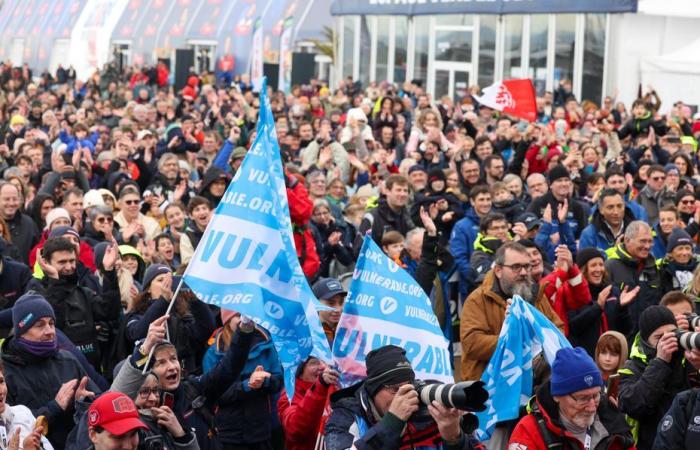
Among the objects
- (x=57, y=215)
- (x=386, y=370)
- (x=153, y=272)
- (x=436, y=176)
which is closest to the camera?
(x=386, y=370)

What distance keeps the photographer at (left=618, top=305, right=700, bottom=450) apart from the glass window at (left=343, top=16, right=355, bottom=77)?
102ft

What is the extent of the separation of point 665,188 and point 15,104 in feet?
49.7

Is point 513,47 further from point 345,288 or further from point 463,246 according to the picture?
point 345,288

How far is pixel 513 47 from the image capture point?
31438mm

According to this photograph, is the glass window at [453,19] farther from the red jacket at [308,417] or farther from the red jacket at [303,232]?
the red jacket at [308,417]

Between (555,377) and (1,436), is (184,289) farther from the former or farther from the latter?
(555,377)

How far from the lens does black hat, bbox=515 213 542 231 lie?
10867mm

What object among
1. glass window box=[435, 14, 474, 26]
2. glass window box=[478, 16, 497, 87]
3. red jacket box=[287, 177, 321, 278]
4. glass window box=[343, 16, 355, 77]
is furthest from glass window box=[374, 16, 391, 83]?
red jacket box=[287, 177, 321, 278]

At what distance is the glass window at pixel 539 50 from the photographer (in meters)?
30.2

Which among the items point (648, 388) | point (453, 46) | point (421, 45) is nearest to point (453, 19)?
point (453, 46)

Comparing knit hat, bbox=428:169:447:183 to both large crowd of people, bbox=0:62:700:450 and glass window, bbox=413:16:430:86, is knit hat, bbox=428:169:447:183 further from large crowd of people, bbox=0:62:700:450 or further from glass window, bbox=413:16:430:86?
glass window, bbox=413:16:430:86

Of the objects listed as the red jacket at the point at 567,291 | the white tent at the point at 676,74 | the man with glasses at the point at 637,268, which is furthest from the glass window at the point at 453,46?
the red jacket at the point at 567,291

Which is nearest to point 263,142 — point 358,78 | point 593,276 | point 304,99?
point 593,276

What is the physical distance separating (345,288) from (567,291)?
1.39m
